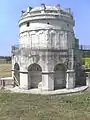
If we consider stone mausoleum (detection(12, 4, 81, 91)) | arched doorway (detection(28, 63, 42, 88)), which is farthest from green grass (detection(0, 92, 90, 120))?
arched doorway (detection(28, 63, 42, 88))

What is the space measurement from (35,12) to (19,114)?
59.9 feet

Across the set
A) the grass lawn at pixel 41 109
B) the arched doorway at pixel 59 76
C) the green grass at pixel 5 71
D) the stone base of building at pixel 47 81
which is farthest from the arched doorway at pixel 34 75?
the green grass at pixel 5 71

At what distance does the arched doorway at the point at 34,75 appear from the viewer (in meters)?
32.0

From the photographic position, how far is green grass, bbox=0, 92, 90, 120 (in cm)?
1769

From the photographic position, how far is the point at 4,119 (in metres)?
16.9

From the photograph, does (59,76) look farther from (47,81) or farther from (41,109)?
(41,109)

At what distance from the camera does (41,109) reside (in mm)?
20016

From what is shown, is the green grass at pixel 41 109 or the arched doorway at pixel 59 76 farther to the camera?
the arched doorway at pixel 59 76

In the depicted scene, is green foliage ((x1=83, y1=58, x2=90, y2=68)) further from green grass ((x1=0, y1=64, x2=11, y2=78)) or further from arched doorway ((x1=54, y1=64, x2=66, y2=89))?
green grass ((x1=0, y1=64, x2=11, y2=78))

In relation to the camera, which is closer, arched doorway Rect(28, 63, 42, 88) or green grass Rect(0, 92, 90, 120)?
green grass Rect(0, 92, 90, 120)

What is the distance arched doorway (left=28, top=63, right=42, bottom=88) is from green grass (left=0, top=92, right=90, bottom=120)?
6.39 metres

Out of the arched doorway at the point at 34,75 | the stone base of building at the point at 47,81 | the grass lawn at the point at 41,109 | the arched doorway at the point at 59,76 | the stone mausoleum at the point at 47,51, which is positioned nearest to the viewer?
the grass lawn at the point at 41,109

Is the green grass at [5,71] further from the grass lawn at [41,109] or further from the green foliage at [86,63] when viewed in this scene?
the grass lawn at [41,109]

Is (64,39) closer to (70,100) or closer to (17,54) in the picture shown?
(17,54)
